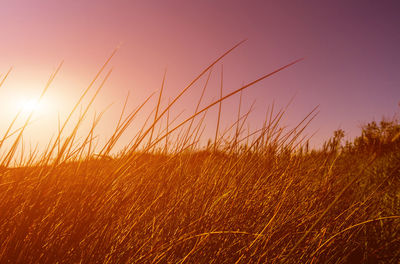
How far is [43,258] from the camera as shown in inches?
32.1

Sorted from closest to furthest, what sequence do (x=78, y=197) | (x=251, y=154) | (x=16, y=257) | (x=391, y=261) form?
(x=16, y=257)
(x=78, y=197)
(x=391, y=261)
(x=251, y=154)

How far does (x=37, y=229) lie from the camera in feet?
2.72

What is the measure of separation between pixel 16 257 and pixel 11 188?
28cm

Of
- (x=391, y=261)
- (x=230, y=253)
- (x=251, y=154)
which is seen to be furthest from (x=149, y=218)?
(x=391, y=261)

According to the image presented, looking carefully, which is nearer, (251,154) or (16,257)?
(16,257)

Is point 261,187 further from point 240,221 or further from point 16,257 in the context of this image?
point 16,257

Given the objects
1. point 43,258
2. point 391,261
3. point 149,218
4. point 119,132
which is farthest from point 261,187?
point 43,258

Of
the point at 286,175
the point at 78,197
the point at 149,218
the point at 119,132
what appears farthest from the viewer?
the point at 286,175

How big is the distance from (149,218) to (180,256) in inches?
13.9

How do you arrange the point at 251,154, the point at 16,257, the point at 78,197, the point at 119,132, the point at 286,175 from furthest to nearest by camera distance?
the point at 251,154 → the point at 286,175 → the point at 78,197 → the point at 119,132 → the point at 16,257

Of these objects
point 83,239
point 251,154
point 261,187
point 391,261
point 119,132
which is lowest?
point 391,261

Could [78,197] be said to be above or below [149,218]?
above

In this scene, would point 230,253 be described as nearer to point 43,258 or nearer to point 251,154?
point 43,258

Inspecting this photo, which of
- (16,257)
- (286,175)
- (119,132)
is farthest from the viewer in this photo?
(286,175)
